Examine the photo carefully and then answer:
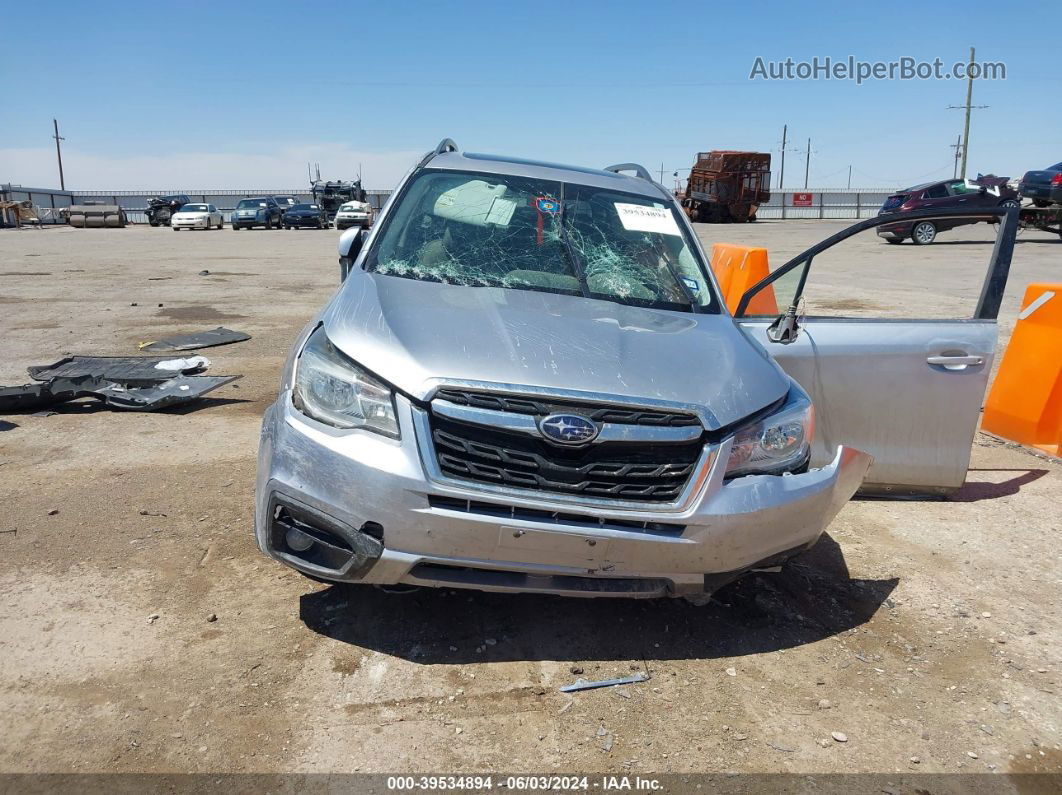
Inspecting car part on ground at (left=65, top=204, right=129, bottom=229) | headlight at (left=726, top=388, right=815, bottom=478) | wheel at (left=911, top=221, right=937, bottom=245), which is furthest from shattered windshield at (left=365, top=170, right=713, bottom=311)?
car part on ground at (left=65, top=204, right=129, bottom=229)

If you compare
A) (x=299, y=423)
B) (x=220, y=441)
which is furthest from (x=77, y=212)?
(x=299, y=423)

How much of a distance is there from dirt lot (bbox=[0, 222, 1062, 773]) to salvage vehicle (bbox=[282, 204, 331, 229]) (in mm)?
39254

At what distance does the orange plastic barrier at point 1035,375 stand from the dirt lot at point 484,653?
91 cm

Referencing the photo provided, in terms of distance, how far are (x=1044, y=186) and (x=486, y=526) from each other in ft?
86.6

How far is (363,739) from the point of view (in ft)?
8.43

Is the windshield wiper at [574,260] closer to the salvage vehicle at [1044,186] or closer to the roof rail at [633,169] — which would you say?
the roof rail at [633,169]

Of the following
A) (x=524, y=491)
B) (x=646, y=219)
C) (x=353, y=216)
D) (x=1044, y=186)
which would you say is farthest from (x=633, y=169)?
(x=353, y=216)

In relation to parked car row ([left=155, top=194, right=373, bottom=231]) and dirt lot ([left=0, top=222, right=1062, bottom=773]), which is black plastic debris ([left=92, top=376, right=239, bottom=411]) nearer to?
dirt lot ([left=0, top=222, right=1062, bottom=773])

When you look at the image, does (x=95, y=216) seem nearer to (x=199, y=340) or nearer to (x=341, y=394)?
(x=199, y=340)

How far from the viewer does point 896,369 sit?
443cm

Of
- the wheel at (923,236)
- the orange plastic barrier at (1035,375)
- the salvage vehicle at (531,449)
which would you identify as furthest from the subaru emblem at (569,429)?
the wheel at (923,236)

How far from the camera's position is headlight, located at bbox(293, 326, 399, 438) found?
2805 mm

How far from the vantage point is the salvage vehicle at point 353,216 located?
1515 inches

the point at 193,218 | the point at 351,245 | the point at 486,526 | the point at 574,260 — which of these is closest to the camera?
the point at 486,526
